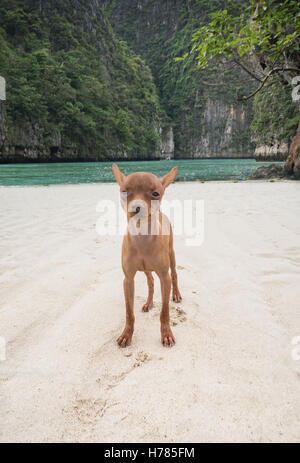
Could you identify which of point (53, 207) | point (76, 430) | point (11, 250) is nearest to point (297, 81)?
point (53, 207)

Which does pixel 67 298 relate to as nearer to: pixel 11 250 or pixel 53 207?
pixel 11 250

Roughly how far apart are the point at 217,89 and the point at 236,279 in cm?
12712

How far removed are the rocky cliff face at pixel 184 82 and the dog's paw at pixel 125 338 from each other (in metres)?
98.3

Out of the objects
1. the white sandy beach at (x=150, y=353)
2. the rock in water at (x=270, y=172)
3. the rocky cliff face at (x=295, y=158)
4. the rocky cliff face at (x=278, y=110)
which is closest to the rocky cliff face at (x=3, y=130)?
the rocky cliff face at (x=278, y=110)

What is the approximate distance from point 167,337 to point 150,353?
6.3 inches

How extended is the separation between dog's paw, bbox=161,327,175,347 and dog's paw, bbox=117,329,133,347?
0.23 meters

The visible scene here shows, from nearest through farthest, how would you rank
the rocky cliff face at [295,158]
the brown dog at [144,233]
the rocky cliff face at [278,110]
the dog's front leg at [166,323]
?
the brown dog at [144,233] → the dog's front leg at [166,323] → the rocky cliff face at [295,158] → the rocky cliff face at [278,110]

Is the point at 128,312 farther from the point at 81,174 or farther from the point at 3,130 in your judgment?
the point at 3,130

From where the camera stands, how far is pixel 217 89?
10931 centimetres

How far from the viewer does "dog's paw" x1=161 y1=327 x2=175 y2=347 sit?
1.71 meters

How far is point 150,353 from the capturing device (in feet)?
5.43

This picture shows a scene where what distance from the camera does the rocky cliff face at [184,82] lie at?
104062 mm

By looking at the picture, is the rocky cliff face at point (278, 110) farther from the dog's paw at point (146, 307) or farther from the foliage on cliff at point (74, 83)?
the foliage on cliff at point (74, 83)

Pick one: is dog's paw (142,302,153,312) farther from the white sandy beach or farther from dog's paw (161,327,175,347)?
dog's paw (161,327,175,347)
